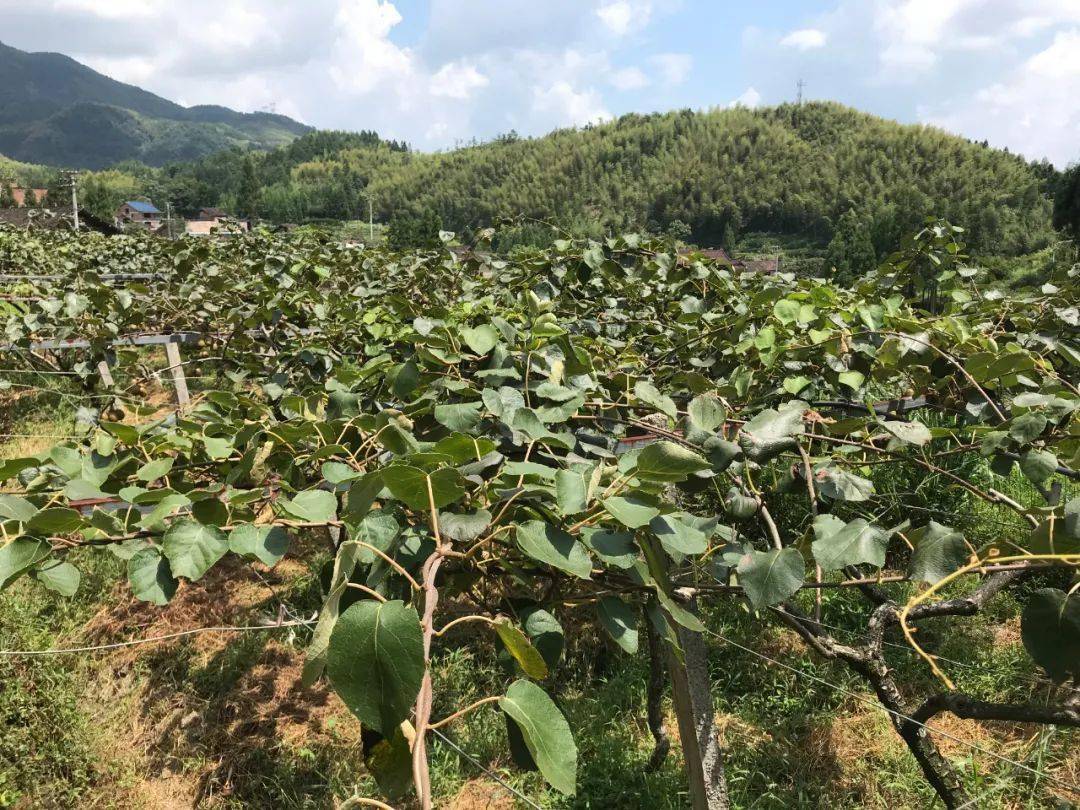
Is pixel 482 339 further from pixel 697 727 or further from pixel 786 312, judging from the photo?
pixel 697 727

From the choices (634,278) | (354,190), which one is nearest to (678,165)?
(354,190)

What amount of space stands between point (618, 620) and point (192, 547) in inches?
22.3

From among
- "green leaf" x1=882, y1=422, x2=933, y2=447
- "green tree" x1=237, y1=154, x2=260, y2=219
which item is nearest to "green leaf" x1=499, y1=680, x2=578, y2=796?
"green leaf" x1=882, y1=422, x2=933, y2=447

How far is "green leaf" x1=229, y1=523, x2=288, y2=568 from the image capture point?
85cm

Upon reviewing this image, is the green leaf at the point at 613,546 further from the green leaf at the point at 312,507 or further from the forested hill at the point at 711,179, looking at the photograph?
the forested hill at the point at 711,179

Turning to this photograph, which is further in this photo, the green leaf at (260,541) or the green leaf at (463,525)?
the green leaf at (260,541)

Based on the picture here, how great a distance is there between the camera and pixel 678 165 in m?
80.4

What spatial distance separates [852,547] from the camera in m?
0.86

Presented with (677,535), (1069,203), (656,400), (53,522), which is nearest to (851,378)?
(656,400)

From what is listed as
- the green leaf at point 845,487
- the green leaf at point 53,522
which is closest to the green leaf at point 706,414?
the green leaf at point 845,487

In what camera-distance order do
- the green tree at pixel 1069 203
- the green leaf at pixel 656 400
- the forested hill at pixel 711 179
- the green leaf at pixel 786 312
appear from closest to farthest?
the green leaf at pixel 656 400
the green leaf at pixel 786 312
the green tree at pixel 1069 203
the forested hill at pixel 711 179

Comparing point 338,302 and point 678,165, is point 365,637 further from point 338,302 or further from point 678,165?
point 678,165

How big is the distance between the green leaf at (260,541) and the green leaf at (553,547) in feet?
1.08

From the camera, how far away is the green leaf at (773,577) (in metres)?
0.85
